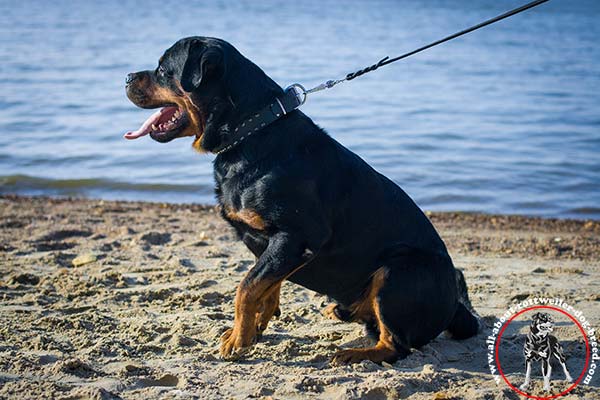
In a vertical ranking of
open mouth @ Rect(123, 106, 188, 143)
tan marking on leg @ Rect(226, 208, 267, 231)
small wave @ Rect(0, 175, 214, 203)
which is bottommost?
small wave @ Rect(0, 175, 214, 203)

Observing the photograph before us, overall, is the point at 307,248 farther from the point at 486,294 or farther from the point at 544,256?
the point at 544,256

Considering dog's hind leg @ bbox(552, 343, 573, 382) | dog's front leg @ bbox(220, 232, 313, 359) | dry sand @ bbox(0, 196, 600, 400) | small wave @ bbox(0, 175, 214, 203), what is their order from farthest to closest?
small wave @ bbox(0, 175, 214, 203)
dog's front leg @ bbox(220, 232, 313, 359)
dog's hind leg @ bbox(552, 343, 573, 382)
dry sand @ bbox(0, 196, 600, 400)

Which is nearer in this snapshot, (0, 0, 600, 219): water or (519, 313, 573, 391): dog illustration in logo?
(519, 313, 573, 391): dog illustration in logo

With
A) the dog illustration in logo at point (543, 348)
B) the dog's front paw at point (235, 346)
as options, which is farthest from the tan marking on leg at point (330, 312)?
the dog illustration in logo at point (543, 348)

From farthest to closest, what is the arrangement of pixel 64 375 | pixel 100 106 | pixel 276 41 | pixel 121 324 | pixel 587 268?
pixel 276 41, pixel 100 106, pixel 587 268, pixel 121 324, pixel 64 375

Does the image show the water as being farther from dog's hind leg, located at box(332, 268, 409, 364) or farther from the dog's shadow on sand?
dog's hind leg, located at box(332, 268, 409, 364)

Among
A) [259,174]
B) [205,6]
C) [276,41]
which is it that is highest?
[205,6]

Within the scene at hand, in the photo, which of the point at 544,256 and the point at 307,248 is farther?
the point at 544,256

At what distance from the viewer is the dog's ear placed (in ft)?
14.6

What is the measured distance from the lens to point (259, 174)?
4.38 metres

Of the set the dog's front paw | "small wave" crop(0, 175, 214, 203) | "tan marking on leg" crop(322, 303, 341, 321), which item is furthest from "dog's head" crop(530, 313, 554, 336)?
"small wave" crop(0, 175, 214, 203)

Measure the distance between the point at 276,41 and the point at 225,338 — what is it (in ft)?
77.0

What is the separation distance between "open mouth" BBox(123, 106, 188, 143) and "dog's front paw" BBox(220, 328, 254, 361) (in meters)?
1.27

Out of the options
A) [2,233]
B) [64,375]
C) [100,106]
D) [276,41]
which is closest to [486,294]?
[64,375]
